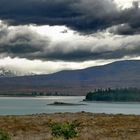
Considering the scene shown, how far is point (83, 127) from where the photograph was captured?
176 feet

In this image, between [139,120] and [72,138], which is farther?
[139,120]

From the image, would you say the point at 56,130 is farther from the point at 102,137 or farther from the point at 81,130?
the point at 81,130

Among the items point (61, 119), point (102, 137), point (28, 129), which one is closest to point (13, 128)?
point (28, 129)

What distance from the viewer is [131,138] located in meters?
45.4

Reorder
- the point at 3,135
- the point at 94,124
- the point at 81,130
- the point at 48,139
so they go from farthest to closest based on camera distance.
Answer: the point at 94,124
the point at 81,130
the point at 48,139
the point at 3,135

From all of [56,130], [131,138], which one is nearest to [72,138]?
[56,130]

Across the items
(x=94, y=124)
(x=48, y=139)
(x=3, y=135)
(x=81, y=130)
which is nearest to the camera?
(x=3, y=135)

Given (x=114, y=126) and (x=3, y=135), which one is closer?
(x=3, y=135)

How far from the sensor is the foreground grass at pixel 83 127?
156 feet

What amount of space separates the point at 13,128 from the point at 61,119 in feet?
26.8

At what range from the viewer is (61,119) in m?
59.3

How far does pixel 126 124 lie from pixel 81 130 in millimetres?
7628

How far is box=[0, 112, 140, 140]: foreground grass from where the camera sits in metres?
47.6

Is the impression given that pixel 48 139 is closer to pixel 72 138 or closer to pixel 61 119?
pixel 72 138
